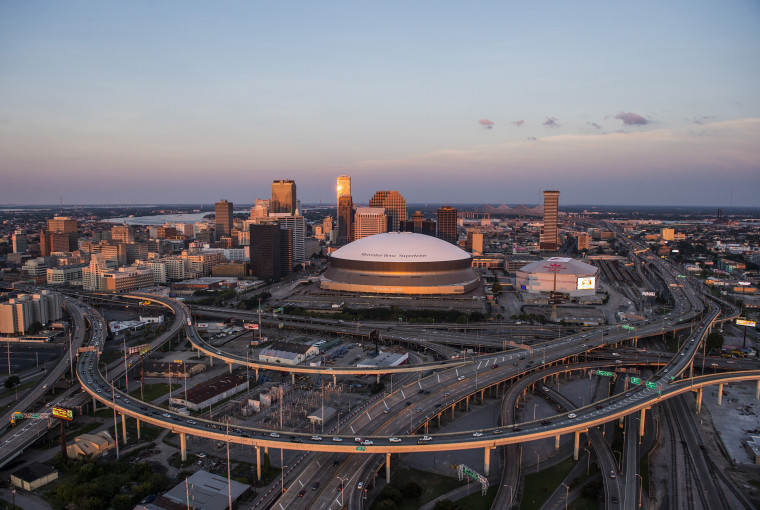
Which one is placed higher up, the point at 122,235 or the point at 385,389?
the point at 122,235

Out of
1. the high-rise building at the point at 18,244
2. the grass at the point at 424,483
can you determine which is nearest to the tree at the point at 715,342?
the grass at the point at 424,483

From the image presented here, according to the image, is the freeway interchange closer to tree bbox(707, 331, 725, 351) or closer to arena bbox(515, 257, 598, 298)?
tree bbox(707, 331, 725, 351)

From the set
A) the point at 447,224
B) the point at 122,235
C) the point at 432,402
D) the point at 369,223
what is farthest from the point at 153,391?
the point at 447,224

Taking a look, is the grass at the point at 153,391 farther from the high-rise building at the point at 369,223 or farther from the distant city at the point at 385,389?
the high-rise building at the point at 369,223

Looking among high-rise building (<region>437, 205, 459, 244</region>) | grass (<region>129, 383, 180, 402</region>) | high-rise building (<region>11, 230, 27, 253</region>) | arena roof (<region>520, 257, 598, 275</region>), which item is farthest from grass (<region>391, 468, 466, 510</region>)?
high-rise building (<region>11, 230, 27, 253</region>)

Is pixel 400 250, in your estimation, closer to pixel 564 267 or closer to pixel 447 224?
pixel 564 267

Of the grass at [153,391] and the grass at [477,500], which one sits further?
the grass at [153,391]

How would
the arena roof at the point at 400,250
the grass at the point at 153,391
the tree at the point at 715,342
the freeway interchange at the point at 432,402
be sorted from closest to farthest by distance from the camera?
the freeway interchange at the point at 432,402 → the grass at the point at 153,391 → the tree at the point at 715,342 → the arena roof at the point at 400,250
